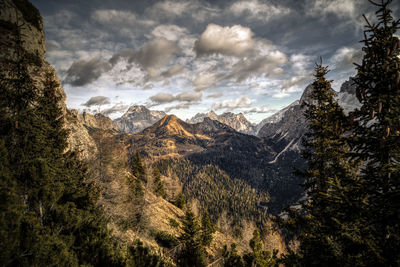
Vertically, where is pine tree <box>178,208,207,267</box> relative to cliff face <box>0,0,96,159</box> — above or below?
below

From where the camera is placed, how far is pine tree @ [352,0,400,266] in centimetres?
423

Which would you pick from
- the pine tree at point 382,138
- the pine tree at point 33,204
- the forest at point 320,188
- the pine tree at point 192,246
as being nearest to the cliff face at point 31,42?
the pine tree at point 33,204


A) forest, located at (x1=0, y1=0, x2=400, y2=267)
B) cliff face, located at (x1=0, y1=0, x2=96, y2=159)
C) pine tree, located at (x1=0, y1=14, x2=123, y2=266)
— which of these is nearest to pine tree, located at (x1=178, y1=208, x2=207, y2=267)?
forest, located at (x1=0, y1=0, x2=400, y2=267)

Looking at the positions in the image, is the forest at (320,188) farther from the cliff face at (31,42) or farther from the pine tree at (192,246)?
the cliff face at (31,42)

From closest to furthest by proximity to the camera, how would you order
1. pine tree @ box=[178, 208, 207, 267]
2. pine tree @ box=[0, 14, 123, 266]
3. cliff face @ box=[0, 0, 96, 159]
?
1. pine tree @ box=[0, 14, 123, 266]
2. pine tree @ box=[178, 208, 207, 267]
3. cliff face @ box=[0, 0, 96, 159]

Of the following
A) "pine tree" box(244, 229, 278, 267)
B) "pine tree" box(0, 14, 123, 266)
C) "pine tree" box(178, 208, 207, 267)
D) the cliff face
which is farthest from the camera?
the cliff face

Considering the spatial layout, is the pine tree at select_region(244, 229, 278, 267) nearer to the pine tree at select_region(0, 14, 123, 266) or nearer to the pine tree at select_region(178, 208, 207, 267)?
the pine tree at select_region(178, 208, 207, 267)

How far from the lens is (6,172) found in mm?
4578

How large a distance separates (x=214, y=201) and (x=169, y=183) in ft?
408

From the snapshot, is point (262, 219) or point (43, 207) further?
point (262, 219)

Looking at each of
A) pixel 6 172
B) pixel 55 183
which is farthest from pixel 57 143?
pixel 6 172

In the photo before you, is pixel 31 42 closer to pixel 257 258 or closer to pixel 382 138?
pixel 382 138

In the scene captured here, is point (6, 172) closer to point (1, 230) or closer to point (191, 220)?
point (1, 230)

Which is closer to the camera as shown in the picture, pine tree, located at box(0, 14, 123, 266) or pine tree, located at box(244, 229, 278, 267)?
pine tree, located at box(0, 14, 123, 266)
